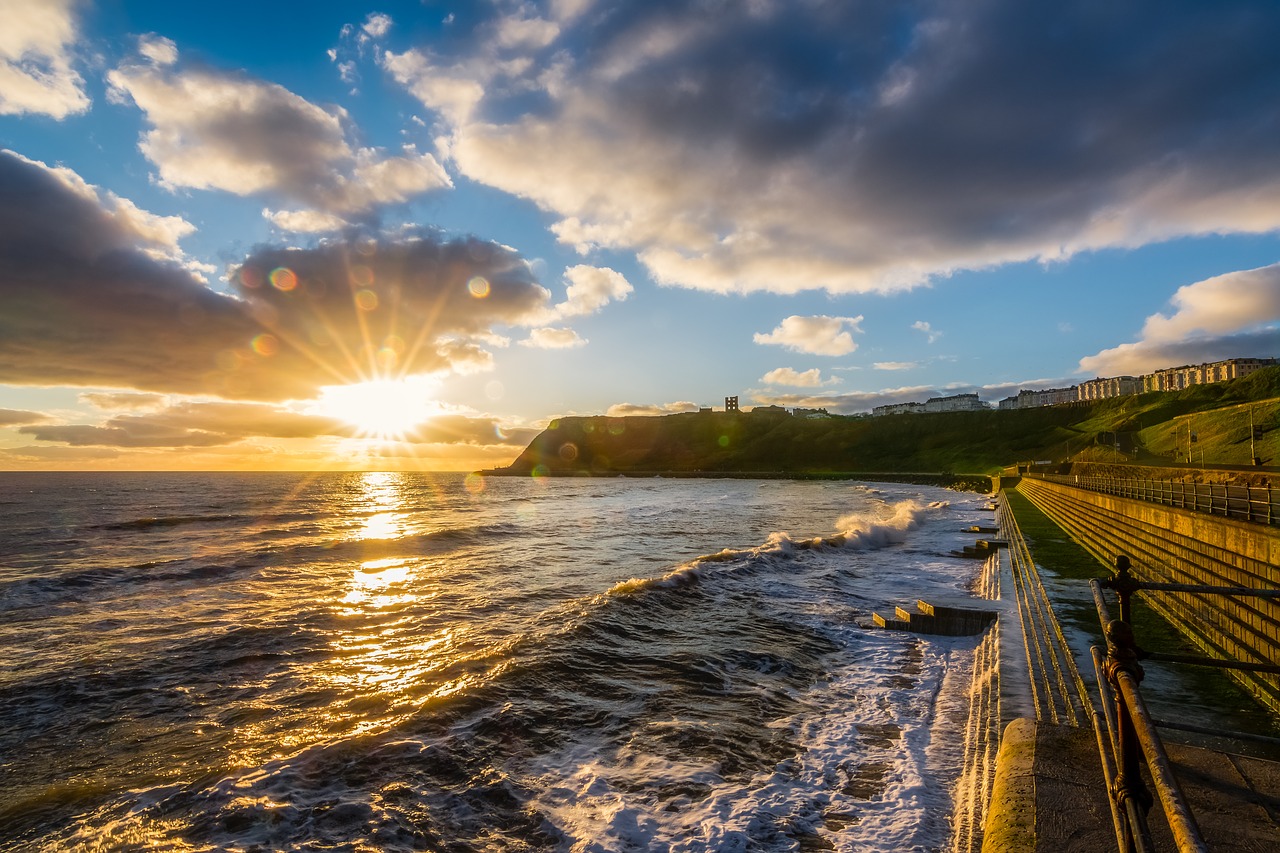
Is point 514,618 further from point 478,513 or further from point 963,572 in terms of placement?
point 478,513

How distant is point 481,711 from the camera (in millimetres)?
10227

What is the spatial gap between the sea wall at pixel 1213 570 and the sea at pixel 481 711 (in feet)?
12.7

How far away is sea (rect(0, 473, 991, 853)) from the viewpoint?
7.12m

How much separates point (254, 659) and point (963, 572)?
71.2 ft

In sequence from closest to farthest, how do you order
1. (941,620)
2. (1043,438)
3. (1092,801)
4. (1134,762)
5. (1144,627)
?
1. (1134,762)
2. (1092,801)
3. (1144,627)
4. (941,620)
5. (1043,438)

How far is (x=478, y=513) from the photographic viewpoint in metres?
56.3

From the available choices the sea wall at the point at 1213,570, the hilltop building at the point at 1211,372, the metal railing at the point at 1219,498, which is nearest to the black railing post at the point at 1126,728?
the sea wall at the point at 1213,570

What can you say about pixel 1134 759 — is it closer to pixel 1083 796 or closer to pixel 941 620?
pixel 1083 796

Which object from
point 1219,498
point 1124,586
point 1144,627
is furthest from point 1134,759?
point 1219,498

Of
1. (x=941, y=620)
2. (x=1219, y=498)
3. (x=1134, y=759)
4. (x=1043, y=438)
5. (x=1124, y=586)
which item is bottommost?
(x=941, y=620)

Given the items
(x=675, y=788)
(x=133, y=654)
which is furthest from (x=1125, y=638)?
(x=133, y=654)

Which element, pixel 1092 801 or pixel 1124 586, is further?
pixel 1092 801

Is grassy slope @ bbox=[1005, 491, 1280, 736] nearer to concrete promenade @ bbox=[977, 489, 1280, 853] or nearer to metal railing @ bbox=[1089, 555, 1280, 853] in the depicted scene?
concrete promenade @ bbox=[977, 489, 1280, 853]

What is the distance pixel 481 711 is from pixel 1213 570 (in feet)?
44.7
